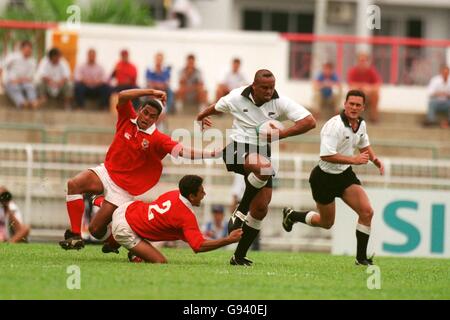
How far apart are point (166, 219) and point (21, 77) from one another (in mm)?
13005

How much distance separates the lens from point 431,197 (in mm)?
23125

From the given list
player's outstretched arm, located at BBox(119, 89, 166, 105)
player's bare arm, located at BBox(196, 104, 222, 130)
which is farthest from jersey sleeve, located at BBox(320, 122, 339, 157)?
player's outstretched arm, located at BBox(119, 89, 166, 105)

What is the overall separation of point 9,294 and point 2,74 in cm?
1614

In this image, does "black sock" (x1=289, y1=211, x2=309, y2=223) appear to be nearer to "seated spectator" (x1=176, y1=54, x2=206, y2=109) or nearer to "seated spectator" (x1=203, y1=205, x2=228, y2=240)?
"seated spectator" (x1=203, y1=205, x2=228, y2=240)

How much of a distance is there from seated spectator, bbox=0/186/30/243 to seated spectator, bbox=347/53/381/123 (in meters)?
9.08

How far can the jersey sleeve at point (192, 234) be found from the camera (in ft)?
46.0

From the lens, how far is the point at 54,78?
2694 centimetres

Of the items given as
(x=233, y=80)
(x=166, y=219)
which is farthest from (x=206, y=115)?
(x=233, y=80)

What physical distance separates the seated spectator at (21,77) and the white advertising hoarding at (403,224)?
7.47 m

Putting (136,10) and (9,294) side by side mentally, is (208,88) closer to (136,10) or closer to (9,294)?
(136,10)

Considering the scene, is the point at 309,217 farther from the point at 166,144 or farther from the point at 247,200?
the point at 166,144

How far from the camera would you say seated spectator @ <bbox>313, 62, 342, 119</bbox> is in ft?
92.6
